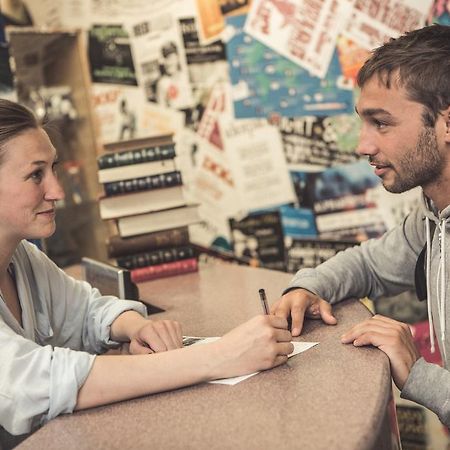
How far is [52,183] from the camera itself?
151 centimetres

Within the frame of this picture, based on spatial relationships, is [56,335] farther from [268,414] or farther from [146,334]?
[268,414]

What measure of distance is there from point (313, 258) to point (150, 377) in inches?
70.8

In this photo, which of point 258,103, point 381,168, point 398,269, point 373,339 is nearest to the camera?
point 373,339

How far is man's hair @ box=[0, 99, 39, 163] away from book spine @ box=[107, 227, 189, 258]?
95 cm

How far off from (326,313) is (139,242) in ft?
3.32

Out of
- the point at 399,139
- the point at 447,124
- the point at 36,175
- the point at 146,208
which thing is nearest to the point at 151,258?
the point at 146,208

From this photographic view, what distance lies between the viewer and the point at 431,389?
129 centimetres

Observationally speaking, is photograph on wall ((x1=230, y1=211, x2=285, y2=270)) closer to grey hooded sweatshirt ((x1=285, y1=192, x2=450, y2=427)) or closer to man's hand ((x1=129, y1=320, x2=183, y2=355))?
grey hooded sweatshirt ((x1=285, y1=192, x2=450, y2=427))

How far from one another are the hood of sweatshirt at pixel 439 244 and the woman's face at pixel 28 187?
87cm

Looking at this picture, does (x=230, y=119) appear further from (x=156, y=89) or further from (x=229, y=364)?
(x=229, y=364)

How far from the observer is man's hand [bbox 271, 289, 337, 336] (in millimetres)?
1538

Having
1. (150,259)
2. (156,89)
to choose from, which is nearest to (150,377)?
(150,259)

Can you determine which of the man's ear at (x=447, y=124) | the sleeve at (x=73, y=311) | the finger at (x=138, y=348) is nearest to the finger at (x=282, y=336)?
the finger at (x=138, y=348)

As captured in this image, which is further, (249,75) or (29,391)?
(249,75)
